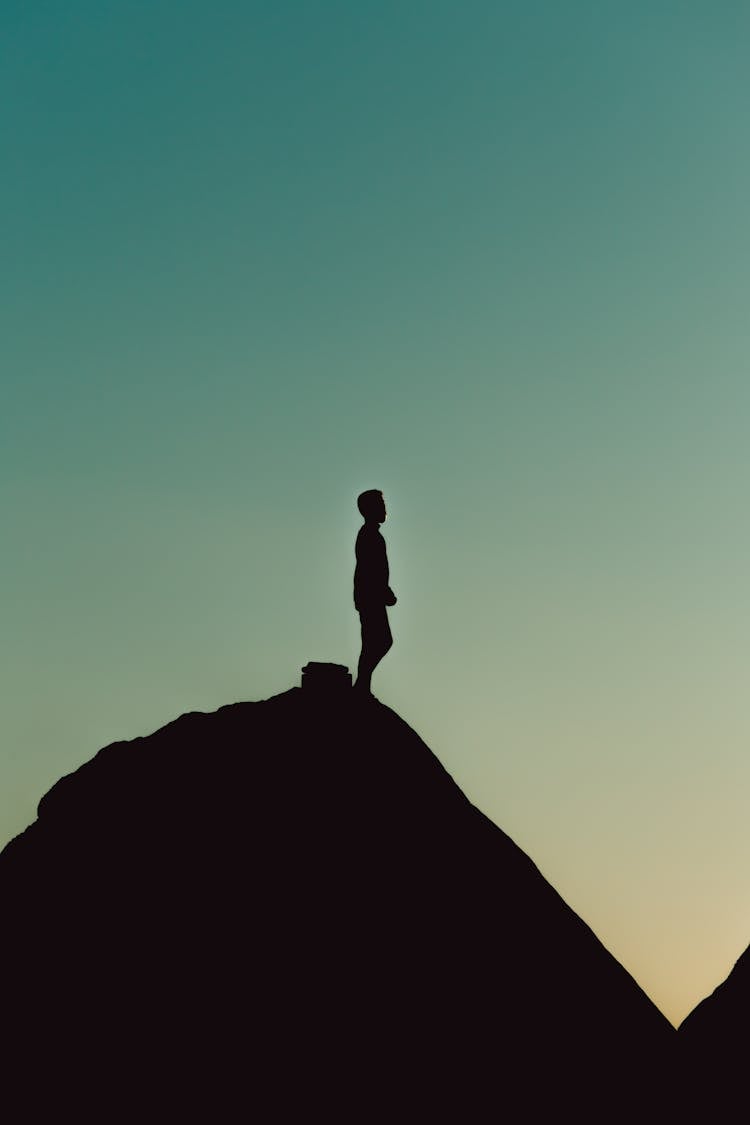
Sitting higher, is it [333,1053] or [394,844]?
[394,844]

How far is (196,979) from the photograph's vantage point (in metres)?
14.8

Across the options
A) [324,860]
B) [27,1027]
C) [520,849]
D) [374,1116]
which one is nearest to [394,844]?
[324,860]

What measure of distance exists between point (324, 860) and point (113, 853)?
8.76 feet

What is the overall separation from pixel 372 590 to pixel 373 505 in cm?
113

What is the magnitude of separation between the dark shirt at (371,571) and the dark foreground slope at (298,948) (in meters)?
1.42

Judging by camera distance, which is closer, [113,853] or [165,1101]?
[165,1101]

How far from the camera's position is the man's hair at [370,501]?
1720 centimetres

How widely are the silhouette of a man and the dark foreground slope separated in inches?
27.3

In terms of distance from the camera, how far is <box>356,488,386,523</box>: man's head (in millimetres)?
17203

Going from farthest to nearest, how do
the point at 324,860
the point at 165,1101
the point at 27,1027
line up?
1. the point at 324,860
2. the point at 27,1027
3. the point at 165,1101

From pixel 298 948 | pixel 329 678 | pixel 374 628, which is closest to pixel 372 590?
pixel 374 628

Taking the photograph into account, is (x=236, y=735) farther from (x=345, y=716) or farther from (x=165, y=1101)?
(x=165, y=1101)

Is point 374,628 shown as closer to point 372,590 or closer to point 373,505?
point 372,590

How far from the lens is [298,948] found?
49.5 ft
